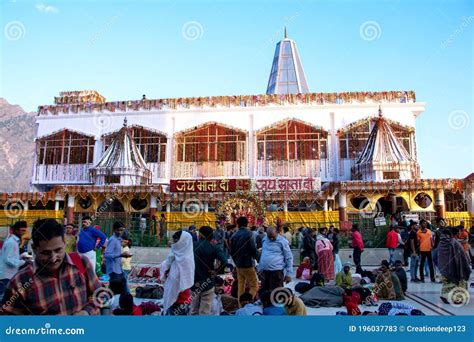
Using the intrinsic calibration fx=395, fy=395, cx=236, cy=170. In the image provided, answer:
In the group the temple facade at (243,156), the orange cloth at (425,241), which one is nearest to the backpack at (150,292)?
the orange cloth at (425,241)

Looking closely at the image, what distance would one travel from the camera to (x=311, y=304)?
6832mm

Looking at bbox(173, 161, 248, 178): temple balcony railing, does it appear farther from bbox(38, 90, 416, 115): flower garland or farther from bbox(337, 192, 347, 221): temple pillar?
bbox(337, 192, 347, 221): temple pillar

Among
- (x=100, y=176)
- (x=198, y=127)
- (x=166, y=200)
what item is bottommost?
(x=166, y=200)

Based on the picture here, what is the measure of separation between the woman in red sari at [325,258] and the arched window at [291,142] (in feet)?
46.0

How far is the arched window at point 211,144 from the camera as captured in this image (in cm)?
2394

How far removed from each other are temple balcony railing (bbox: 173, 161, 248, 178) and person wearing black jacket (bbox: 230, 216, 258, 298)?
56.6 feet

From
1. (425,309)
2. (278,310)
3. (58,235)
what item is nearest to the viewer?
(58,235)

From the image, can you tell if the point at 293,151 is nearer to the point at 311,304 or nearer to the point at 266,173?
the point at 266,173

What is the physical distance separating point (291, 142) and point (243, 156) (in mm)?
2992

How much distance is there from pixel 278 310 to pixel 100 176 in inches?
819

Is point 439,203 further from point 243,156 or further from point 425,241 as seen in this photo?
point 425,241

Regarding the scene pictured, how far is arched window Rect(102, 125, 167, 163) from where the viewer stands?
2455 cm

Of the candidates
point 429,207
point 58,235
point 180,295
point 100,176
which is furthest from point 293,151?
point 58,235

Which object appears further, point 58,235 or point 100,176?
point 100,176
